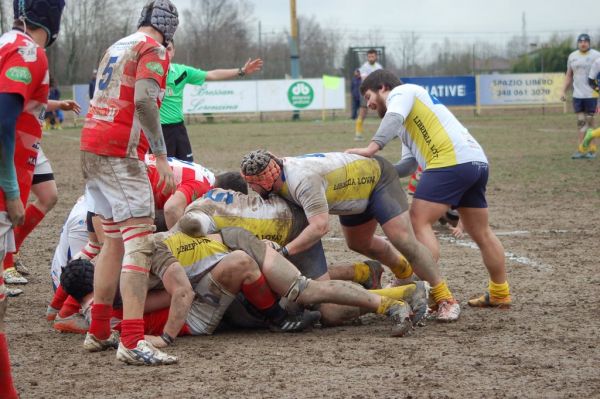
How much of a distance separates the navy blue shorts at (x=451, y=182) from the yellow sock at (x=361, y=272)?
0.67 meters

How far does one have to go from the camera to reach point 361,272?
272 inches

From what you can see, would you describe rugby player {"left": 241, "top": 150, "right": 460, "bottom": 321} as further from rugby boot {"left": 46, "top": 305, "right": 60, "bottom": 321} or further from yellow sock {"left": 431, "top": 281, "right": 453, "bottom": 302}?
rugby boot {"left": 46, "top": 305, "right": 60, "bottom": 321}

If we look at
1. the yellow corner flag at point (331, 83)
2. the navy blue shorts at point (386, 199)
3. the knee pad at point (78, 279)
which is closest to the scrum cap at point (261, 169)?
the navy blue shorts at point (386, 199)

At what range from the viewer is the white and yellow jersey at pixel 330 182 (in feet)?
20.3

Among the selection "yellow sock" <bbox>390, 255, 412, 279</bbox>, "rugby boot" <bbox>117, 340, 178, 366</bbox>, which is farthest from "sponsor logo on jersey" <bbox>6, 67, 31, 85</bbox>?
"yellow sock" <bbox>390, 255, 412, 279</bbox>

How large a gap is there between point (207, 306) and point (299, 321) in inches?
23.8

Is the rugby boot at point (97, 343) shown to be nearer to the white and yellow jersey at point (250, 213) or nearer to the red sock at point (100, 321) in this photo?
the red sock at point (100, 321)

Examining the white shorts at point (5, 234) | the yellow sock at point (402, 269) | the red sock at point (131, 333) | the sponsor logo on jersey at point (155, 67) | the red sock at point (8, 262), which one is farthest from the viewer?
the red sock at point (8, 262)

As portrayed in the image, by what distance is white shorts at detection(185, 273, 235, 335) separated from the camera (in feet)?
19.6

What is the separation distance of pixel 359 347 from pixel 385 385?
85 centimetres

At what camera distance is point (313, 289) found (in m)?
5.92

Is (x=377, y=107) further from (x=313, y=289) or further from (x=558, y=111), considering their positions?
(x=558, y=111)

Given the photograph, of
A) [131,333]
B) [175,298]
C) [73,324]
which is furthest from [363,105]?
[131,333]

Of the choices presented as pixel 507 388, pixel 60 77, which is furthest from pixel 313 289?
pixel 60 77
